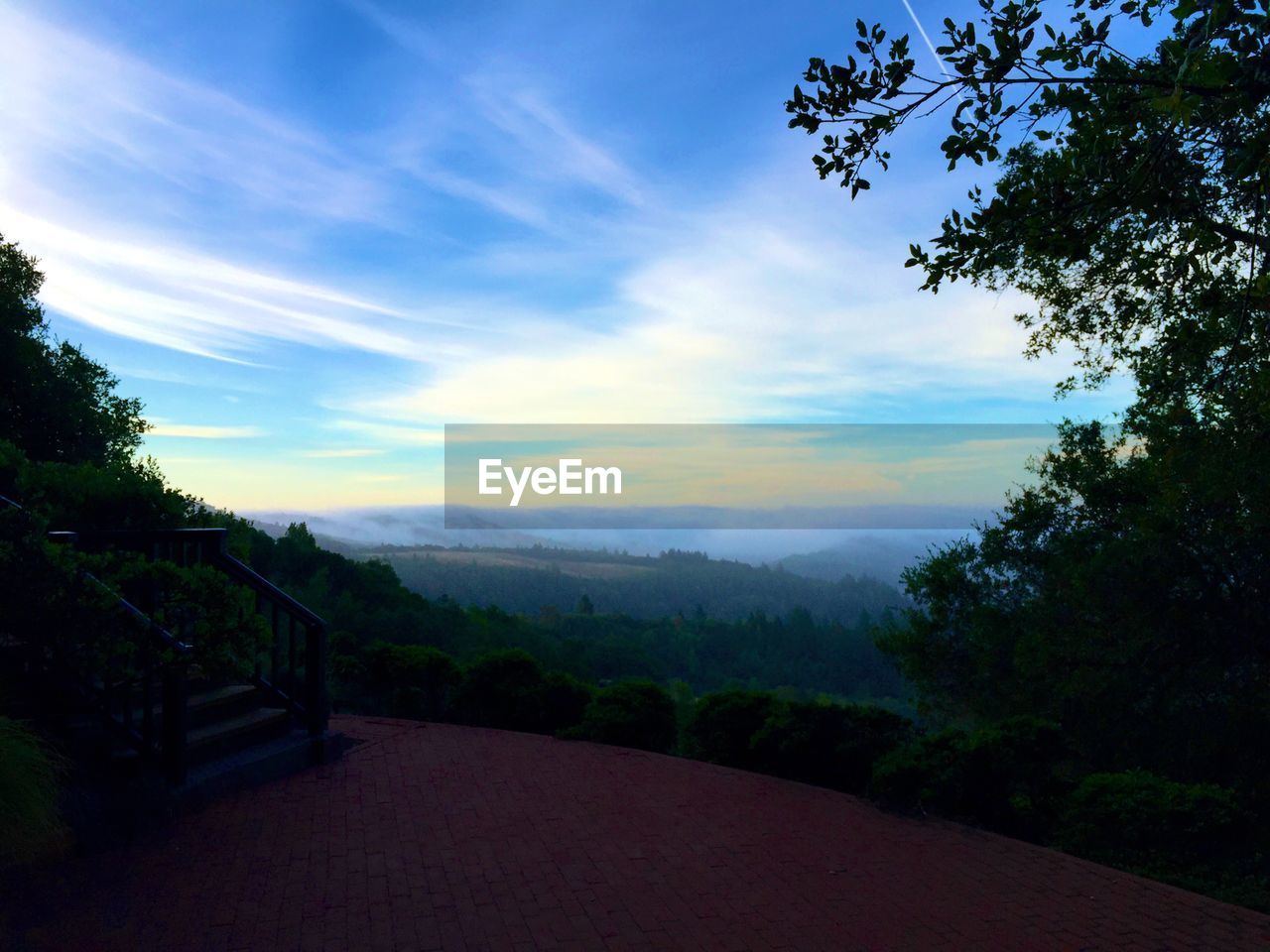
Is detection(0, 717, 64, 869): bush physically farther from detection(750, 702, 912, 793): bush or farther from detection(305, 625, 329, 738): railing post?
detection(750, 702, 912, 793): bush

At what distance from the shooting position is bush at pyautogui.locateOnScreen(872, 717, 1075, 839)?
18.9 ft

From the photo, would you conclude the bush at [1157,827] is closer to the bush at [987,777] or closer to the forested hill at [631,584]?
the bush at [987,777]

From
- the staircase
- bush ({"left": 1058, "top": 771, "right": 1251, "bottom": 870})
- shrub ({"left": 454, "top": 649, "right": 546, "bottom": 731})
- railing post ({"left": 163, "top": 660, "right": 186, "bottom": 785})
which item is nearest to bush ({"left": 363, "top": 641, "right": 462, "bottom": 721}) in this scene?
shrub ({"left": 454, "top": 649, "right": 546, "bottom": 731})

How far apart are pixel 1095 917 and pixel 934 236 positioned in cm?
366

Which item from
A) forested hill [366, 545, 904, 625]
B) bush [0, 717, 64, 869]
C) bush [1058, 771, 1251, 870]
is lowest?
forested hill [366, 545, 904, 625]

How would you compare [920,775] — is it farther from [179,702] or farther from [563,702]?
[179,702]

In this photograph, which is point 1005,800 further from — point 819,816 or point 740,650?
point 740,650

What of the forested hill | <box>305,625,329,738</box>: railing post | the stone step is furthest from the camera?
the forested hill

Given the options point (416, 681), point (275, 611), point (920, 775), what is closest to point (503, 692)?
point (416, 681)

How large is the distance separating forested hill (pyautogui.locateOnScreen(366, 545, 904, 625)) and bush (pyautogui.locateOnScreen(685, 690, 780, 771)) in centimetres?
1955

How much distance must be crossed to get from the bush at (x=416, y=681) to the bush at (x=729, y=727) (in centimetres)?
296

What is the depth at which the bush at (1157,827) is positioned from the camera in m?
→ 5.13

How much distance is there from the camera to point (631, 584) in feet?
131

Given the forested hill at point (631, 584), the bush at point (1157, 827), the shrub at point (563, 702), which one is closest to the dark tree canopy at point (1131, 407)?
the bush at point (1157, 827)
